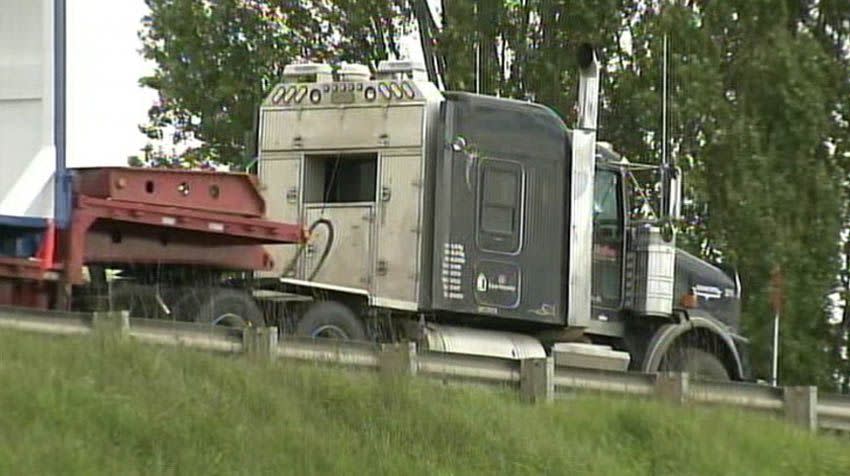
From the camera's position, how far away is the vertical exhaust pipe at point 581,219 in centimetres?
1833

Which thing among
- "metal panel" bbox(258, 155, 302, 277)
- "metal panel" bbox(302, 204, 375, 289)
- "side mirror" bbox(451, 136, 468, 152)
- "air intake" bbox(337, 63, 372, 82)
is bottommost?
"metal panel" bbox(302, 204, 375, 289)

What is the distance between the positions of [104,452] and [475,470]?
8.14 ft

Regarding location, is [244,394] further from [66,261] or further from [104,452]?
[66,261]

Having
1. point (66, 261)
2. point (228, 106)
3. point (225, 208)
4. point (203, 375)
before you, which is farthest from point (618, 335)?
point (228, 106)

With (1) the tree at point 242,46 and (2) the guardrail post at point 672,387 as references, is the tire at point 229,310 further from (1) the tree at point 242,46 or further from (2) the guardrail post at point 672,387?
(1) the tree at point 242,46

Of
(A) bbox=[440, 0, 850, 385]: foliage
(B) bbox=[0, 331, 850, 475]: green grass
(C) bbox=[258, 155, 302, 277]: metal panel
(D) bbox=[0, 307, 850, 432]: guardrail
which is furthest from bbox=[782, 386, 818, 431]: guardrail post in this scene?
(A) bbox=[440, 0, 850, 385]: foliage

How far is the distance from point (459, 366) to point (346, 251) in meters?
4.17

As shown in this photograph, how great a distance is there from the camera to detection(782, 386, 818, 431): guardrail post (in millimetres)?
14266

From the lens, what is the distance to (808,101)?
2714cm

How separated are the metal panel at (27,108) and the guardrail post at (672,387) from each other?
4.82m

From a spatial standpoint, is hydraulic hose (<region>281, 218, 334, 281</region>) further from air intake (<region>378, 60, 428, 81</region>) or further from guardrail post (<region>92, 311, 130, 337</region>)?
guardrail post (<region>92, 311, 130, 337</region>)

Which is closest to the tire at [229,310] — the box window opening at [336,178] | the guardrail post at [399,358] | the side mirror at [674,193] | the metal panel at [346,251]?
the metal panel at [346,251]

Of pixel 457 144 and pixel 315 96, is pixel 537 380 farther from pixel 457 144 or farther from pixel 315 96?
pixel 315 96

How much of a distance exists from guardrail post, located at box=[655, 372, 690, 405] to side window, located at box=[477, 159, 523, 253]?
3933mm
